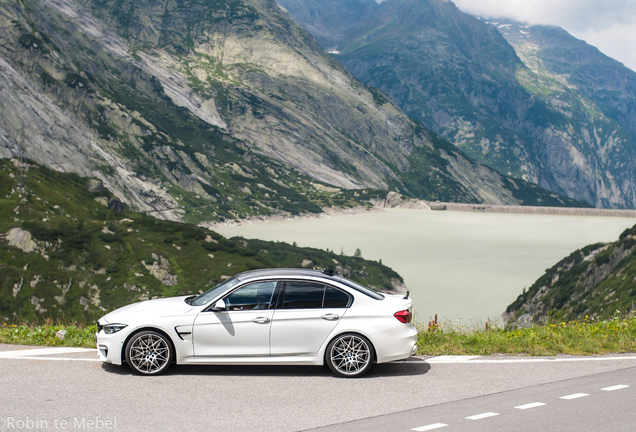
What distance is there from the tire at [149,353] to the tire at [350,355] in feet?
10.9

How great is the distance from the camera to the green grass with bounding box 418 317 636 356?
14641 mm

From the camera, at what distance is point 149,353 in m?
12.2

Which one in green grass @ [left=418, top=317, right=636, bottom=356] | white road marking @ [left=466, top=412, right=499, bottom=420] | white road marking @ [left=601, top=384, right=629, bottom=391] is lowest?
white road marking @ [left=466, top=412, right=499, bottom=420]

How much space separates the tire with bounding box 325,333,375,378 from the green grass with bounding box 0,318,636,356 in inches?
107

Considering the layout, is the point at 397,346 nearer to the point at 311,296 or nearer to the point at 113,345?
the point at 311,296

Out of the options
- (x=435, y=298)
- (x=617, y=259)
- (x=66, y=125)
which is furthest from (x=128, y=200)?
(x=617, y=259)

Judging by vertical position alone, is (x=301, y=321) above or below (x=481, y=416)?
above

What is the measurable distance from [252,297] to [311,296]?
1.24 m

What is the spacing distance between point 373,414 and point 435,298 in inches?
5596

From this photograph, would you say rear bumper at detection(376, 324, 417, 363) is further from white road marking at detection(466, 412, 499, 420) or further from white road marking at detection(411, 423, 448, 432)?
white road marking at detection(411, 423, 448, 432)

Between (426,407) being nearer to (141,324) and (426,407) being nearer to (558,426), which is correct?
(558,426)

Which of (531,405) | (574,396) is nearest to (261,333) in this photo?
(531,405)

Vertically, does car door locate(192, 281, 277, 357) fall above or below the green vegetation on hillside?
below

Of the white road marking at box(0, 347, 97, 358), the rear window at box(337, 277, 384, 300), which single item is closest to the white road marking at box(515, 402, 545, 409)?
the rear window at box(337, 277, 384, 300)
